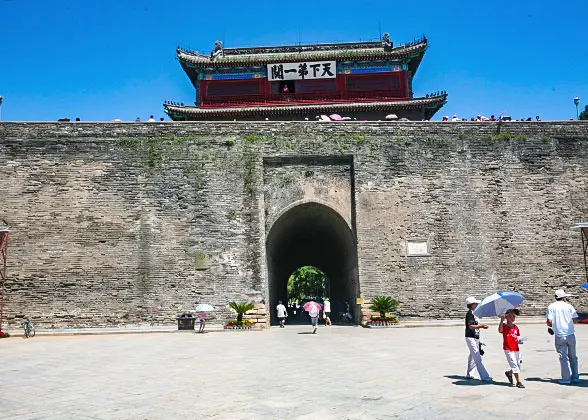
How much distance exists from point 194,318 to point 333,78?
14006 millimetres

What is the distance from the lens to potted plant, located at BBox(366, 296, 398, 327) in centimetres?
1497

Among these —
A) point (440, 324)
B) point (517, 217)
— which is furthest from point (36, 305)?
point (517, 217)

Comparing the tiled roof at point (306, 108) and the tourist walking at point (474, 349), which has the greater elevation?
the tiled roof at point (306, 108)

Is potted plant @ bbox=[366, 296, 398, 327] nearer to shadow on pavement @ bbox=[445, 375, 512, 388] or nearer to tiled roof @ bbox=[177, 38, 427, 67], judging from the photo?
shadow on pavement @ bbox=[445, 375, 512, 388]

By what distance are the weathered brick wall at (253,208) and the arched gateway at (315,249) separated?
0.73 metres

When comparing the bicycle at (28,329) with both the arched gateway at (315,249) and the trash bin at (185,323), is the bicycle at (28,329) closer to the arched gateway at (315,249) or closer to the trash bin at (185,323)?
the trash bin at (185,323)

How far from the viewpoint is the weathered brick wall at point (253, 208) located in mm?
15664

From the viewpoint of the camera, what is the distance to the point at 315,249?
25.2 metres

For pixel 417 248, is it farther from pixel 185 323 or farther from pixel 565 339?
pixel 565 339

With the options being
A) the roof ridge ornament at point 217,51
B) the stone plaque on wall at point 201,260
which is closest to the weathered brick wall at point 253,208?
the stone plaque on wall at point 201,260

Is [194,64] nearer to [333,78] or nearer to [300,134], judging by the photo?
[333,78]

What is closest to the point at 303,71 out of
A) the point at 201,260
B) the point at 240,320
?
the point at 201,260

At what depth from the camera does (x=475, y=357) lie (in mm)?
6305

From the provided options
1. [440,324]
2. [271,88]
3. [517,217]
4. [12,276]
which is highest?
[271,88]
